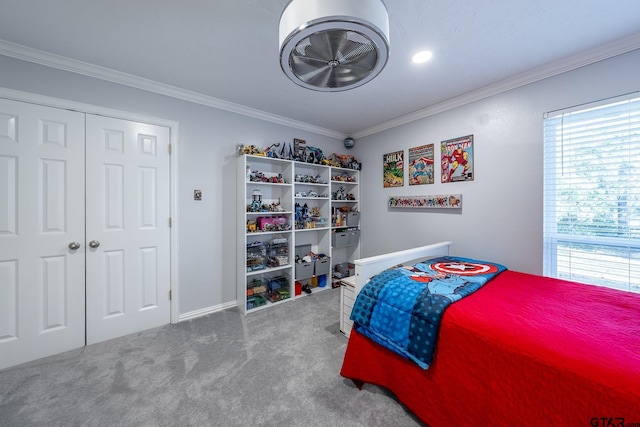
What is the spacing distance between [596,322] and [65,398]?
10.3 feet

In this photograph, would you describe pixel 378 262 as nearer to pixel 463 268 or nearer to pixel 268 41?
pixel 463 268

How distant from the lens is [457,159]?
262cm

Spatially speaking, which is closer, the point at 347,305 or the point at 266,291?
the point at 347,305

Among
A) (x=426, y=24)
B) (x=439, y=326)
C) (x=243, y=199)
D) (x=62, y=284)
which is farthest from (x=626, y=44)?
(x=62, y=284)

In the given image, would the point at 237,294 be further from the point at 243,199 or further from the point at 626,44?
the point at 626,44

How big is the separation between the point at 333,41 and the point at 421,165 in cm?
234

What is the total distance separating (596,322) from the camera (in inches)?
46.1

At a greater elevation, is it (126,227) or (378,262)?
(126,227)

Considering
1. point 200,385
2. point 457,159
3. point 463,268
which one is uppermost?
point 457,159

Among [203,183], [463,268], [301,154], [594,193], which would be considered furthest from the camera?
[301,154]

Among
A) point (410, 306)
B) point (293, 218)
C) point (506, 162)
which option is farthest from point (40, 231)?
point (506, 162)

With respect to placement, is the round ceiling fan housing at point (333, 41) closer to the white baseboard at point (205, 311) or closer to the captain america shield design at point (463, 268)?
the captain america shield design at point (463, 268)

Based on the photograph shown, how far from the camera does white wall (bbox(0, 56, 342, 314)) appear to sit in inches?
91.7

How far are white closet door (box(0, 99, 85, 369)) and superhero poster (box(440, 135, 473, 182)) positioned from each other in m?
3.62
